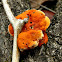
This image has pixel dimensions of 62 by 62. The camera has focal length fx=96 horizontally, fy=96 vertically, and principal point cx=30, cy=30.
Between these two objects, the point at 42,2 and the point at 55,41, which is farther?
the point at 42,2

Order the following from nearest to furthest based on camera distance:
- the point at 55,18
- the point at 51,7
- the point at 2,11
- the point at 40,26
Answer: the point at 40,26 → the point at 55,18 → the point at 2,11 → the point at 51,7

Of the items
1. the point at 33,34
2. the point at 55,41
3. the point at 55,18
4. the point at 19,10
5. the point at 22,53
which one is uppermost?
the point at 19,10

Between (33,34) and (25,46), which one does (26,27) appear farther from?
(25,46)

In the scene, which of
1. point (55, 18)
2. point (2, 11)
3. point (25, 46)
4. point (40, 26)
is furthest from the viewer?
point (2, 11)

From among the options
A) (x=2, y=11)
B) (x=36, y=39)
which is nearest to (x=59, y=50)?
(x=36, y=39)

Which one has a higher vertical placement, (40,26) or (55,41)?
(40,26)

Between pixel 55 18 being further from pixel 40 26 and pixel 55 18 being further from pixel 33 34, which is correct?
pixel 33 34
